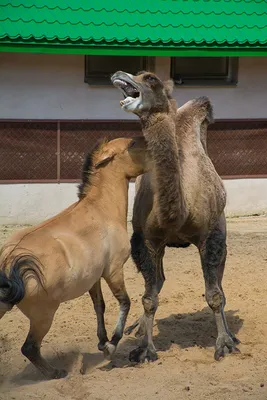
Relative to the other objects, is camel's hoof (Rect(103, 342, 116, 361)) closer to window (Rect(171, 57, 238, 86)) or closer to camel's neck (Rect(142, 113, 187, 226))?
camel's neck (Rect(142, 113, 187, 226))

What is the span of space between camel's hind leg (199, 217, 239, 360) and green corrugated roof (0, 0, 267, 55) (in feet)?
19.8

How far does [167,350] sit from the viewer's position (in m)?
7.64

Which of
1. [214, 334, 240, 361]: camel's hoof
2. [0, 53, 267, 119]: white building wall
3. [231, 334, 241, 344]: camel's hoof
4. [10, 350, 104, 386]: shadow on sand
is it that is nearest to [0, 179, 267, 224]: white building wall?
[0, 53, 267, 119]: white building wall

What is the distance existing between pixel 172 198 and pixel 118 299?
98cm

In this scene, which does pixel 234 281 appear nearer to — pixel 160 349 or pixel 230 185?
pixel 160 349

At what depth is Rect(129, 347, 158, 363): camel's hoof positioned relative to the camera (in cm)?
726

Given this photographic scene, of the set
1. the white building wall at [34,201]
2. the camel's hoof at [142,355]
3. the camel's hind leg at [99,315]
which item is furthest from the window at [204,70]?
the camel's hoof at [142,355]

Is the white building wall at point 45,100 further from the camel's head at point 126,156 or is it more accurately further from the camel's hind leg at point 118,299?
the camel's hind leg at point 118,299

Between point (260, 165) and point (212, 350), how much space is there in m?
7.18

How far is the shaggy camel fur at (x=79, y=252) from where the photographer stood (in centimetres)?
602

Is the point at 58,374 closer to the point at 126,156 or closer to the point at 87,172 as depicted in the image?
the point at 87,172

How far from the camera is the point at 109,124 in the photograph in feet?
44.9

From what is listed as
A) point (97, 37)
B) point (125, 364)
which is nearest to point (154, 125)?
point (125, 364)

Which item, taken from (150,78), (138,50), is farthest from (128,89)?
(138,50)
